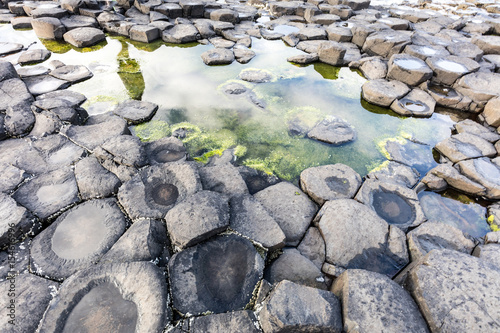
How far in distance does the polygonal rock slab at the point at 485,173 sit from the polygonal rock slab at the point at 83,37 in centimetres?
778

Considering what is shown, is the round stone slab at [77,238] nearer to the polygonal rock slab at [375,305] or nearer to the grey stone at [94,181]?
the grey stone at [94,181]

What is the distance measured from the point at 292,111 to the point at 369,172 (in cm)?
170

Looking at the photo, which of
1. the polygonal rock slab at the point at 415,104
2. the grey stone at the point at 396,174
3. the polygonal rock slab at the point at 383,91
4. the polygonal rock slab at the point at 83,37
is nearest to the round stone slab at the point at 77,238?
the grey stone at the point at 396,174

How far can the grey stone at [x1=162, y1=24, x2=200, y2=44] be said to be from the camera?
6.60 metres

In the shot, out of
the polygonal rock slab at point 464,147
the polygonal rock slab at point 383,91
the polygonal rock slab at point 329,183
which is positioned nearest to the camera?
the polygonal rock slab at point 329,183

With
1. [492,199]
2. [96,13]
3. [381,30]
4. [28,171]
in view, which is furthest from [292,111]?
[96,13]

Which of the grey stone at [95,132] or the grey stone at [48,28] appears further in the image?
the grey stone at [48,28]

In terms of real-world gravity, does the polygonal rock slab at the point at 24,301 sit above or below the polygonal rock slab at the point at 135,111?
above

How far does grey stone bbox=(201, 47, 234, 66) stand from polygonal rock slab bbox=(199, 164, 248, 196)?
3.59 metres

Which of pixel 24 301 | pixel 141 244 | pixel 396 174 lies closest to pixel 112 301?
pixel 141 244

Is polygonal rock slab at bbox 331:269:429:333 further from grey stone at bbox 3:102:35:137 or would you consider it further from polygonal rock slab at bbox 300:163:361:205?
grey stone at bbox 3:102:35:137

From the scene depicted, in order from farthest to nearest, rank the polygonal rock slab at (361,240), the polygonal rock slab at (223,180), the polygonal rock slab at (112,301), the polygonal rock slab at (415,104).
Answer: the polygonal rock slab at (415,104) < the polygonal rock slab at (223,180) < the polygonal rock slab at (361,240) < the polygonal rock slab at (112,301)

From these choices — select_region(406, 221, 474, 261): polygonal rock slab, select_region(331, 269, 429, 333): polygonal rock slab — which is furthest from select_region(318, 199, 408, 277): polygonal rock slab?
select_region(331, 269, 429, 333): polygonal rock slab

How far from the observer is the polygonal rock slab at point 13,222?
215 centimetres
